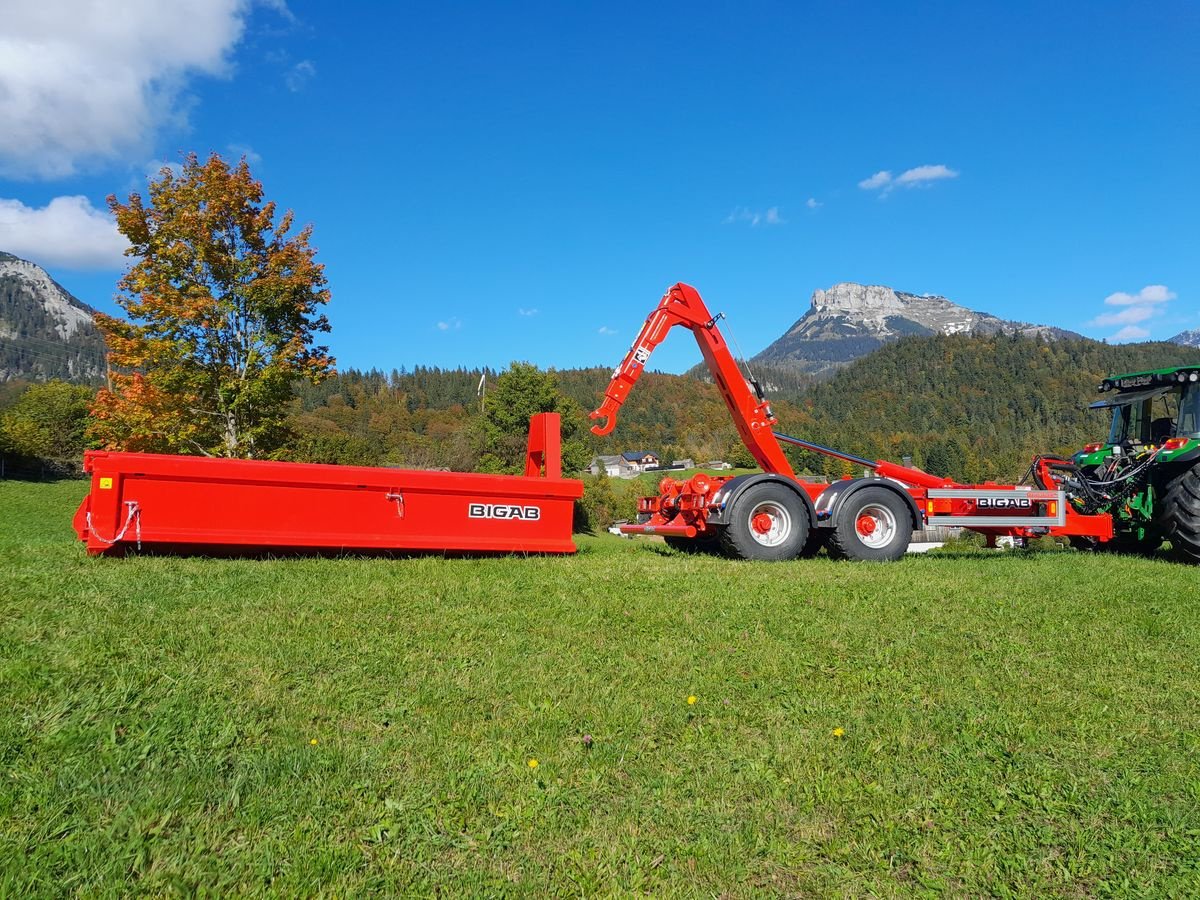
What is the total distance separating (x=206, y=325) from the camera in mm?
→ 16891

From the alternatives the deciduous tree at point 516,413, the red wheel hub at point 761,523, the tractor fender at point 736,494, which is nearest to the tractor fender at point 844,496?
the tractor fender at point 736,494

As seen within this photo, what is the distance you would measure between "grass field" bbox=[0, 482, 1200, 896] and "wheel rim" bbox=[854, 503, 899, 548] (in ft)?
11.9

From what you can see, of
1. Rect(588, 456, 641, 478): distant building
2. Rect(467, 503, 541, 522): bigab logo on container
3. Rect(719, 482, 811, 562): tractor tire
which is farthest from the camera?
Rect(588, 456, 641, 478): distant building

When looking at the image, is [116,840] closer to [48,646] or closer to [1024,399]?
[48,646]

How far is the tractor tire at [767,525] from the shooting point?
379 inches

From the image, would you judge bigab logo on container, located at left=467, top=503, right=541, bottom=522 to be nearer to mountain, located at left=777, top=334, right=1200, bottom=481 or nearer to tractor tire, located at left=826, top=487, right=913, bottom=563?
tractor tire, located at left=826, top=487, right=913, bottom=563

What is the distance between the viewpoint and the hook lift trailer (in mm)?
9859

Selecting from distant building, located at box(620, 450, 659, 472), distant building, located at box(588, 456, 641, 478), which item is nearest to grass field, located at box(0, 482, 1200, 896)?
distant building, located at box(588, 456, 641, 478)

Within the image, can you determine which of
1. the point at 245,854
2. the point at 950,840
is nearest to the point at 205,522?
the point at 245,854

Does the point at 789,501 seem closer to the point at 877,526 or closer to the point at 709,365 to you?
the point at 877,526

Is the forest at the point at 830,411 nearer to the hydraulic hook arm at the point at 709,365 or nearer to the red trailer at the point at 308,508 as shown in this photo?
the hydraulic hook arm at the point at 709,365

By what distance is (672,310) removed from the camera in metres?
11.3

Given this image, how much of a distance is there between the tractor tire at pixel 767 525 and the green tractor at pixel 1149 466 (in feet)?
16.8

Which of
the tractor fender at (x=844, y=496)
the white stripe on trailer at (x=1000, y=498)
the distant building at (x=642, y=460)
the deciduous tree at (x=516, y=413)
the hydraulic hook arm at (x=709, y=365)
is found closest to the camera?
the tractor fender at (x=844, y=496)
